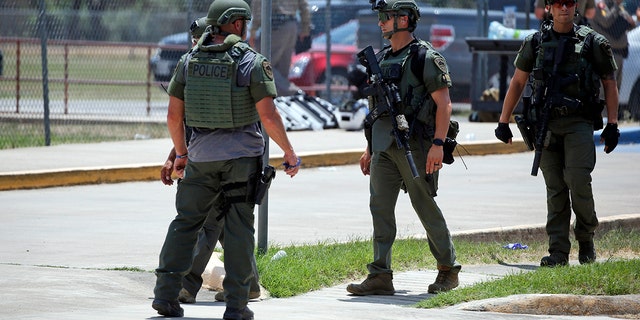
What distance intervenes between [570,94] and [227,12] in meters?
2.76

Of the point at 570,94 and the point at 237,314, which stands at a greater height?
the point at 570,94

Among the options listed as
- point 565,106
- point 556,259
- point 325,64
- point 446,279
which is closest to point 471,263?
point 556,259

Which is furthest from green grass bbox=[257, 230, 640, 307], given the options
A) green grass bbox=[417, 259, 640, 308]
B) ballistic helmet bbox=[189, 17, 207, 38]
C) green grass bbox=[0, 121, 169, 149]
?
green grass bbox=[0, 121, 169, 149]

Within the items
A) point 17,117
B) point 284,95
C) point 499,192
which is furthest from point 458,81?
point 499,192

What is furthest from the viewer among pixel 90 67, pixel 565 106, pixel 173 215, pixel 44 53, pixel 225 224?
pixel 90 67

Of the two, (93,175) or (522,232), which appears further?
(93,175)

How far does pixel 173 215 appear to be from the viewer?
1139 cm

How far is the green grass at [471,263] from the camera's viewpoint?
752cm

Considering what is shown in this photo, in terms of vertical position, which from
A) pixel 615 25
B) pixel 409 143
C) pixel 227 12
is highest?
pixel 227 12

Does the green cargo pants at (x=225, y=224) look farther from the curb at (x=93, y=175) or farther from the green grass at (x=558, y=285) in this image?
the curb at (x=93, y=175)

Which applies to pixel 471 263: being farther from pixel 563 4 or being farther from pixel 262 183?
pixel 262 183

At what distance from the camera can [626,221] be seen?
35.9 feet

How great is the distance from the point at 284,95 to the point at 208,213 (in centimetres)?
1226

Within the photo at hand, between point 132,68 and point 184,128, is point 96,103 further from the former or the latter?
point 184,128
